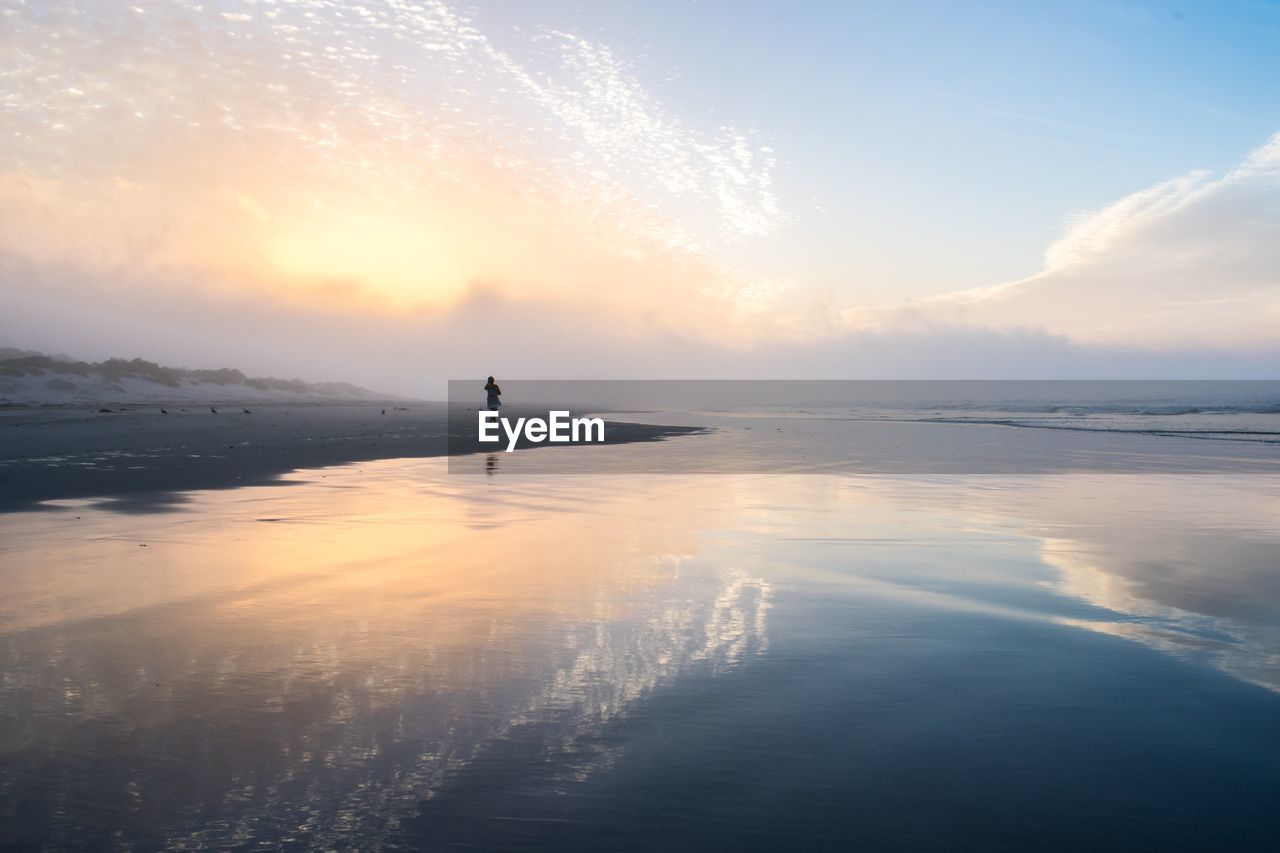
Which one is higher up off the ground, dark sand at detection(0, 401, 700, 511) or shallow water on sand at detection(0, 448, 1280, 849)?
dark sand at detection(0, 401, 700, 511)

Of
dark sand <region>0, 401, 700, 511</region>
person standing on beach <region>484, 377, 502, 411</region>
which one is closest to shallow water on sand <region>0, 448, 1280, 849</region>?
dark sand <region>0, 401, 700, 511</region>

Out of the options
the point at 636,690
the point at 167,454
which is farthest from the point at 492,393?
the point at 636,690

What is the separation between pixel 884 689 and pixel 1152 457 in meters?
21.9

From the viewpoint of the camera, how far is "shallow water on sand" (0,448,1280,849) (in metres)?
3.41

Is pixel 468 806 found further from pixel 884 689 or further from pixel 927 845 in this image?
pixel 884 689

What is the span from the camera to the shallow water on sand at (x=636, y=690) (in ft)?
11.2

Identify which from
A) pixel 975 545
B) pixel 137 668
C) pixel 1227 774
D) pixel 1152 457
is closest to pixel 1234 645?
pixel 1227 774

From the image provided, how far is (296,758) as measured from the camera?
3.86m

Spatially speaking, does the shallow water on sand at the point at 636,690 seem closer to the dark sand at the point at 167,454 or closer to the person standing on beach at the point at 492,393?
the dark sand at the point at 167,454

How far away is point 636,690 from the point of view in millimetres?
4836

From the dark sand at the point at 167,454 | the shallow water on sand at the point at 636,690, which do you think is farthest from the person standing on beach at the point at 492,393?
the shallow water on sand at the point at 636,690

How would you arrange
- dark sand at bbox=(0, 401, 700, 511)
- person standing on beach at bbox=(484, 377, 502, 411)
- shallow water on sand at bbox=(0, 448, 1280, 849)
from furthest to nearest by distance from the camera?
person standing on beach at bbox=(484, 377, 502, 411), dark sand at bbox=(0, 401, 700, 511), shallow water on sand at bbox=(0, 448, 1280, 849)

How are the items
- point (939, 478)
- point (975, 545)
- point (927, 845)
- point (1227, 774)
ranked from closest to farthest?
point (927, 845) → point (1227, 774) → point (975, 545) → point (939, 478)

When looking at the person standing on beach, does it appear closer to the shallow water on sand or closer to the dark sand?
the dark sand
